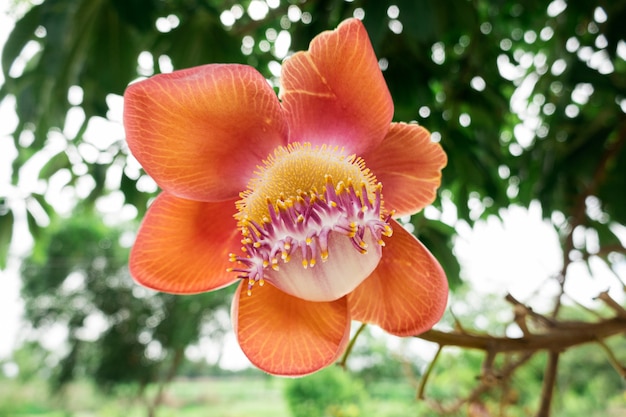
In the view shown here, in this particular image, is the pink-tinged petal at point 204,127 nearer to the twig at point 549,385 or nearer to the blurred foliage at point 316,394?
the twig at point 549,385

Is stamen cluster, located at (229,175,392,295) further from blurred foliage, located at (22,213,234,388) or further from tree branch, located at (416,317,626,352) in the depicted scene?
blurred foliage, located at (22,213,234,388)

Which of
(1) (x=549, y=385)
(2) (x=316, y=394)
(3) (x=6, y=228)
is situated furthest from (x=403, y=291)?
(2) (x=316, y=394)

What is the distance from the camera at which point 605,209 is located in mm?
796

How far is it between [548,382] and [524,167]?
0.49m

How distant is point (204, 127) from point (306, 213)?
0.05 metres

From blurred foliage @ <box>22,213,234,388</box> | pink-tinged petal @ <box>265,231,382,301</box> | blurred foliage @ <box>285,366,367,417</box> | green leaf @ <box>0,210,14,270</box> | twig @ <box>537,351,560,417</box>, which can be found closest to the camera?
pink-tinged petal @ <box>265,231,382,301</box>

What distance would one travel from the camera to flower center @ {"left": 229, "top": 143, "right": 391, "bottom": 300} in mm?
177

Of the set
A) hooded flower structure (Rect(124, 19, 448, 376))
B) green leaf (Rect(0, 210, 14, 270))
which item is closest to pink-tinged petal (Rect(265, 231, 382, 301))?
hooded flower structure (Rect(124, 19, 448, 376))

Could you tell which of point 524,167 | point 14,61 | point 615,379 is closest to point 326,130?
point 14,61

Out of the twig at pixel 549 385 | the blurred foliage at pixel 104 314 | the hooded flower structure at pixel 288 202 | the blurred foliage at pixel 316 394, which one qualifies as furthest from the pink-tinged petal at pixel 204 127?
the blurred foliage at pixel 104 314

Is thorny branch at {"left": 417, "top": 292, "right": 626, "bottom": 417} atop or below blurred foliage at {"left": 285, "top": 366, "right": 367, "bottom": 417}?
atop

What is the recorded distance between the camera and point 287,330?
20 centimetres

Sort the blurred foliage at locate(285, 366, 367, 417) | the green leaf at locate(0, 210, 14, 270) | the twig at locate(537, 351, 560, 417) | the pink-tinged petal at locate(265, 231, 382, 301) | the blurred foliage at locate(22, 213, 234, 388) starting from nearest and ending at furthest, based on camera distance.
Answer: the pink-tinged petal at locate(265, 231, 382, 301) < the twig at locate(537, 351, 560, 417) < the green leaf at locate(0, 210, 14, 270) < the blurred foliage at locate(285, 366, 367, 417) < the blurred foliage at locate(22, 213, 234, 388)

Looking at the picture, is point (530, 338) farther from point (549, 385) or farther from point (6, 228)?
point (6, 228)
